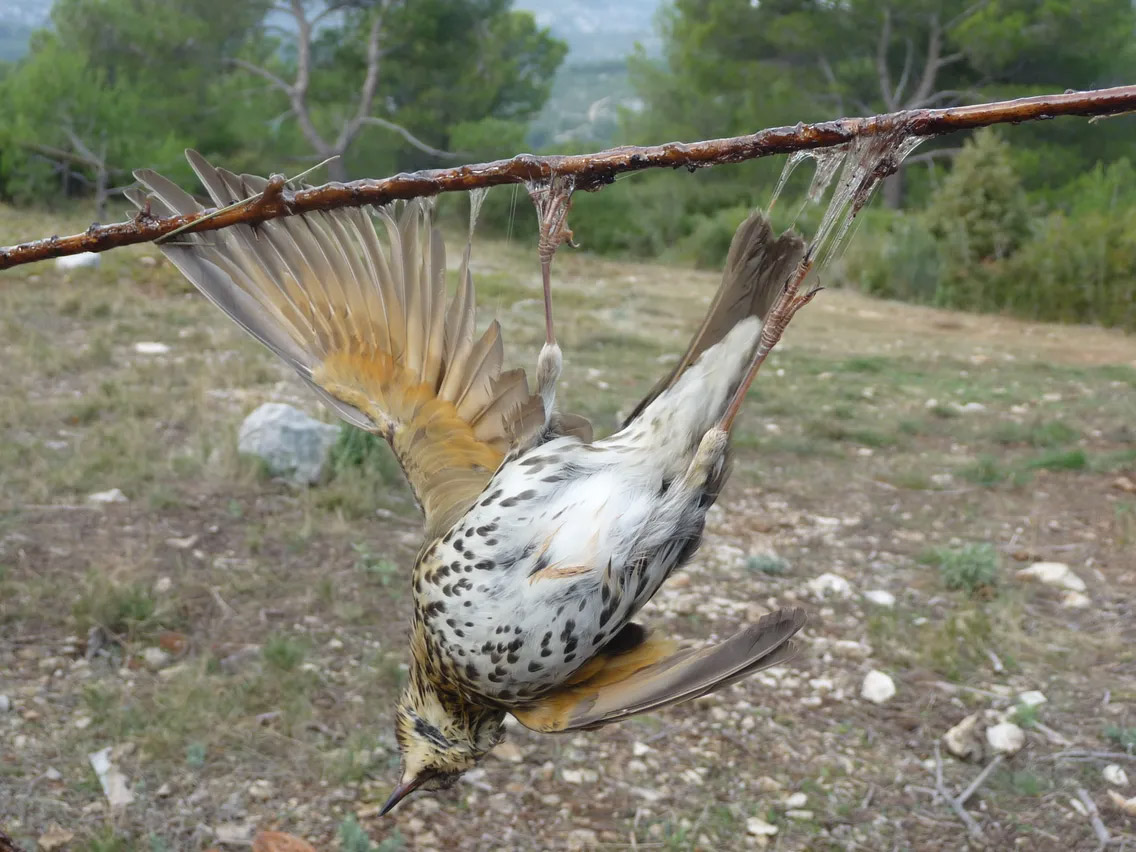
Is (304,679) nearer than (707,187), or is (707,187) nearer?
(304,679)

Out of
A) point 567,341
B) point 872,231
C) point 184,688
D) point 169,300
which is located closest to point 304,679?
point 184,688

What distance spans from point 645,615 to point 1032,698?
4.85 ft

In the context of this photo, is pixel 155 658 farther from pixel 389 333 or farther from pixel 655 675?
pixel 655 675

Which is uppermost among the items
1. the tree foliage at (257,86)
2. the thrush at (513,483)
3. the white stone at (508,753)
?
the tree foliage at (257,86)

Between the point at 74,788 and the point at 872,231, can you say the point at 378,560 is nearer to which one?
the point at 74,788

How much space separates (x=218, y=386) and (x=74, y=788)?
4.31 m

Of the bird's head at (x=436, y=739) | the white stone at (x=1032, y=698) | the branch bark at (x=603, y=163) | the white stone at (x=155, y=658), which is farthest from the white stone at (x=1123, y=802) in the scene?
the white stone at (x=155, y=658)

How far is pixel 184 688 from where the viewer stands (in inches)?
128

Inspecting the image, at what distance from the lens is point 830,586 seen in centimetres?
453

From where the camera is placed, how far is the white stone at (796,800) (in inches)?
122

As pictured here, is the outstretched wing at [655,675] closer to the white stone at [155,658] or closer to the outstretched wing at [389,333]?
the outstretched wing at [389,333]

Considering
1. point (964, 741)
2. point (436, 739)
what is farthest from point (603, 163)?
point (964, 741)

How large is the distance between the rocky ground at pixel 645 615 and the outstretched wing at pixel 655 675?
94cm

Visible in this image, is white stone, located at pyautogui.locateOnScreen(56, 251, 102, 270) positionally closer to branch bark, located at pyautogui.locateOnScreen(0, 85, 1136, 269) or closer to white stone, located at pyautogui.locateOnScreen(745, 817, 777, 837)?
white stone, located at pyautogui.locateOnScreen(745, 817, 777, 837)
